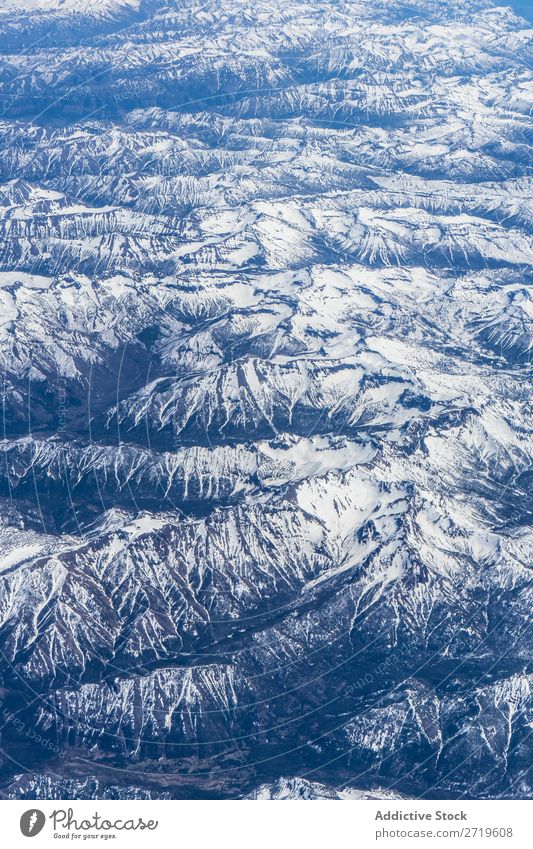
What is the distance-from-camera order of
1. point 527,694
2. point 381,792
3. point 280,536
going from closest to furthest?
point 381,792
point 527,694
point 280,536

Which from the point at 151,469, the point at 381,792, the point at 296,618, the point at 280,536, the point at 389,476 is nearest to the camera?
the point at 381,792

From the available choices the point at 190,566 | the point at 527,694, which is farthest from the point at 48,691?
the point at 527,694

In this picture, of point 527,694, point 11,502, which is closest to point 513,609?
point 527,694

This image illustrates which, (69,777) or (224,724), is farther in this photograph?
(224,724)

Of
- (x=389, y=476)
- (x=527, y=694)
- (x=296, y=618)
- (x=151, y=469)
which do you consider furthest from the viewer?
(x=151, y=469)

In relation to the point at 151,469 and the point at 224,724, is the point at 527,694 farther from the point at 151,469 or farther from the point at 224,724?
the point at 151,469

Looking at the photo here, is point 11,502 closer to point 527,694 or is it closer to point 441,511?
point 441,511
